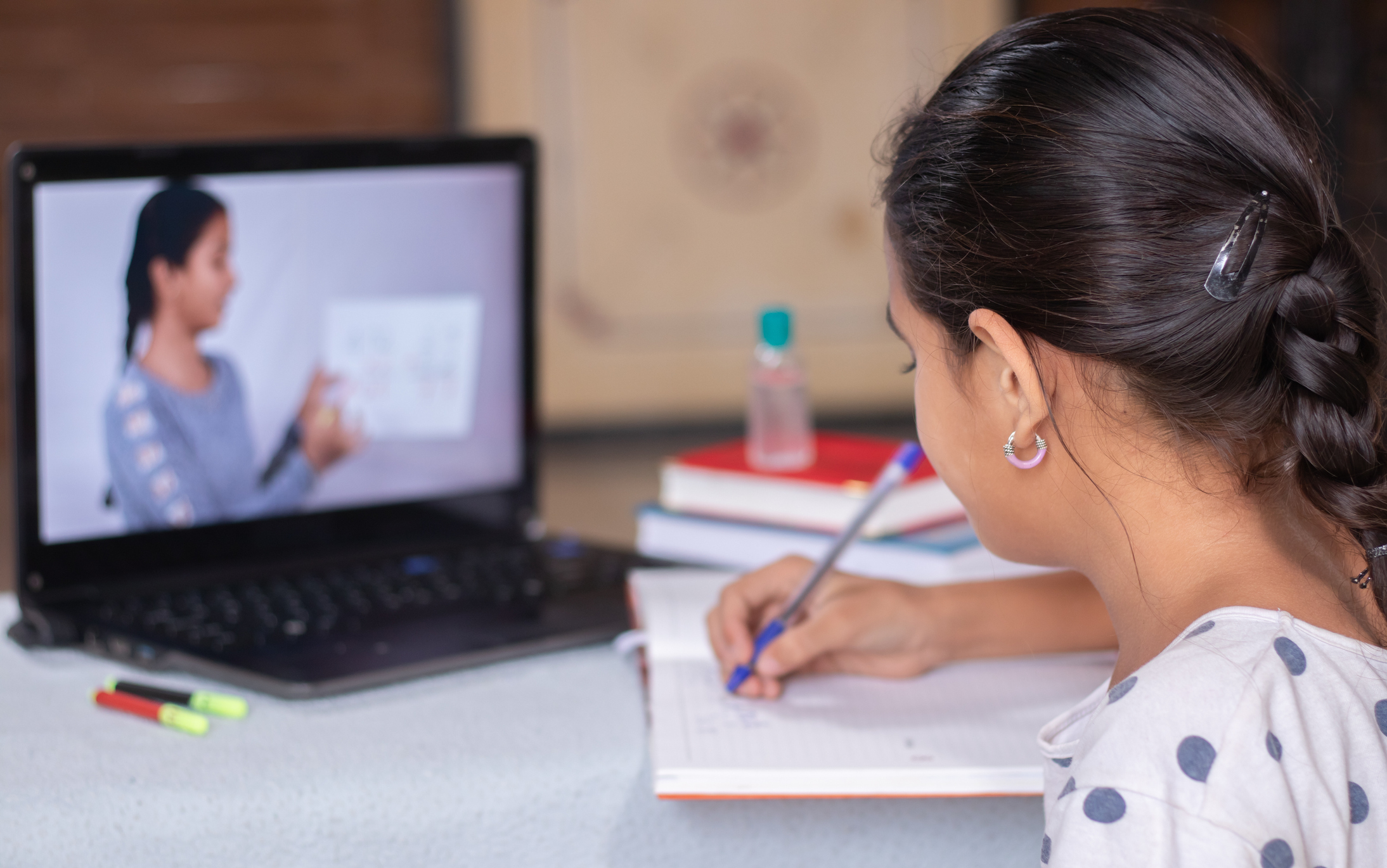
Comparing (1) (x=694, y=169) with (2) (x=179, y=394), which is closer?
(2) (x=179, y=394)

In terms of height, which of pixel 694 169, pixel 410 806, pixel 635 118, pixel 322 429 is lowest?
pixel 410 806

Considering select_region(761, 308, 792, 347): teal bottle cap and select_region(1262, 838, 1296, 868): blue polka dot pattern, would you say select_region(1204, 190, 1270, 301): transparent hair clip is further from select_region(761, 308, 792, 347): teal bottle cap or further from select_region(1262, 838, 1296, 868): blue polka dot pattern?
select_region(761, 308, 792, 347): teal bottle cap

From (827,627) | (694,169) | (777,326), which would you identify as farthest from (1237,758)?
(694,169)

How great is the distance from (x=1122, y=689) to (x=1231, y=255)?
0.60 ft

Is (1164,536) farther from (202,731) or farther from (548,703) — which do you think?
(202,731)

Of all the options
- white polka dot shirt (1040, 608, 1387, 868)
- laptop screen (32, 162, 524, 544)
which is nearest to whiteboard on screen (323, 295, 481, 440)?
laptop screen (32, 162, 524, 544)

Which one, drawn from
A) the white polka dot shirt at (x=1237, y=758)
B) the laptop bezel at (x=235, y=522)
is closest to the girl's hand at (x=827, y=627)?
the white polka dot shirt at (x=1237, y=758)

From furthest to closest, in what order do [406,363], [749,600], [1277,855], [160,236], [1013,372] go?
1. [406,363]
2. [160,236]
3. [749,600]
4. [1013,372]
5. [1277,855]

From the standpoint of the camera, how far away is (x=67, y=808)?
0.64 metres

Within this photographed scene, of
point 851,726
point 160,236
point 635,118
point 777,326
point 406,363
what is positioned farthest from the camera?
point 635,118

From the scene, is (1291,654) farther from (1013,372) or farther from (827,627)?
(827,627)

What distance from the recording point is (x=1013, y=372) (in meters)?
0.59

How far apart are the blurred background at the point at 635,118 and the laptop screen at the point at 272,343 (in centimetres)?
182

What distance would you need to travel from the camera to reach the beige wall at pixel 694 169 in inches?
124
